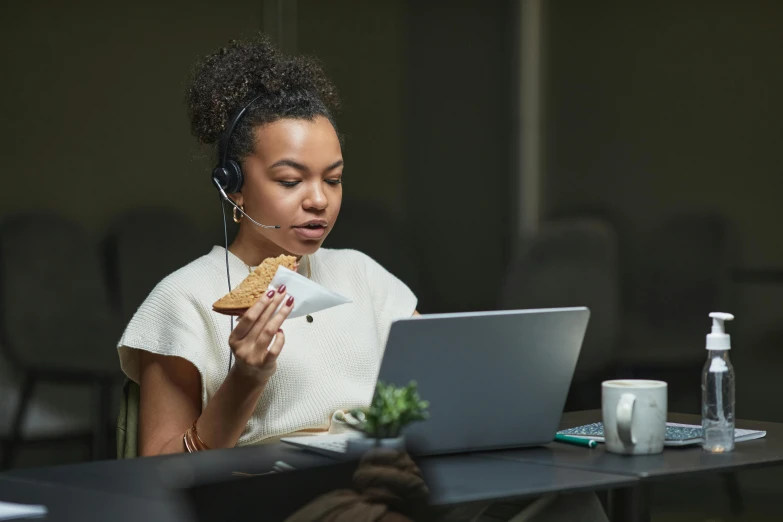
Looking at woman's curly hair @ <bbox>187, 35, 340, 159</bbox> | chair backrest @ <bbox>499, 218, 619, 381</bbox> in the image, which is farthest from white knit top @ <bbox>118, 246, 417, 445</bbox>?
chair backrest @ <bbox>499, 218, 619, 381</bbox>

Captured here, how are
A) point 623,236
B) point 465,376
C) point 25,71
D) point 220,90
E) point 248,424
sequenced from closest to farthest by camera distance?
point 465,376 → point 248,424 → point 220,90 → point 25,71 → point 623,236

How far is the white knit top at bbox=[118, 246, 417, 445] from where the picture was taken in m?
1.77

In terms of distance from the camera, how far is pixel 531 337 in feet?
4.70

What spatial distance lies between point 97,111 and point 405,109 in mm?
957

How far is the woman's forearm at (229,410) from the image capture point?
1634mm

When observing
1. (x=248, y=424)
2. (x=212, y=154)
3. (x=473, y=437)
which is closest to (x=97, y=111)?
(x=212, y=154)

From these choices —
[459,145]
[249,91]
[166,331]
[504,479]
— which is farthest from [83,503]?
[459,145]

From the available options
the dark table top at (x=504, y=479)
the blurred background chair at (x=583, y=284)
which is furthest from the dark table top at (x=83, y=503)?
the blurred background chair at (x=583, y=284)

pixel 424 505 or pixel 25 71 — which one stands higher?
pixel 25 71

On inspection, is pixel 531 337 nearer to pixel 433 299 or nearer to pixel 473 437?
pixel 473 437

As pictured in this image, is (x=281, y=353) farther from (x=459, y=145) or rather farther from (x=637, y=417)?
(x=459, y=145)

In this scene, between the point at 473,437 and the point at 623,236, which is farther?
the point at 623,236

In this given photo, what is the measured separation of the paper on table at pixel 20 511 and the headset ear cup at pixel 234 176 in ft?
2.79

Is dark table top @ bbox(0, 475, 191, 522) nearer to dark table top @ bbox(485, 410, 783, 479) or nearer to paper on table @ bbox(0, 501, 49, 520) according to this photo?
paper on table @ bbox(0, 501, 49, 520)
